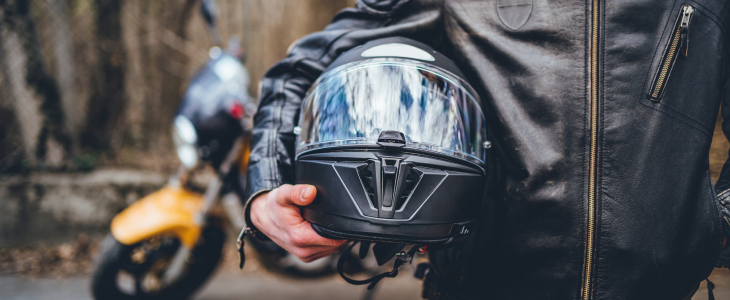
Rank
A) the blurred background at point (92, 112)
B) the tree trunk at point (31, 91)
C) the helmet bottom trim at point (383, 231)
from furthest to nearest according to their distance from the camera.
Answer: the tree trunk at point (31, 91) < the blurred background at point (92, 112) < the helmet bottom trim at point (383, 231)

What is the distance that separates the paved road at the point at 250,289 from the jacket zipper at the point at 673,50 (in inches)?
72.6

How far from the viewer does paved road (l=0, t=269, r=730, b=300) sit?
7.23 feet

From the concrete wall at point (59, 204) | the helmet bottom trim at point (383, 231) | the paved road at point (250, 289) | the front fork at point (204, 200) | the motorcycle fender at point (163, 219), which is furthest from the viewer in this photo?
the concrete wall at point (59, 204)

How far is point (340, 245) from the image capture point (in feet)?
2.65

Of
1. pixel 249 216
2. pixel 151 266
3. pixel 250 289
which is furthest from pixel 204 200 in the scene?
pixel 249 216

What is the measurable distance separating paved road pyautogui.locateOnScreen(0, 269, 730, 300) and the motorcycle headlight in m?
0.93

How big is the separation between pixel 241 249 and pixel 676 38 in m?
1.13

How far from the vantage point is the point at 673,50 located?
0.74 metres

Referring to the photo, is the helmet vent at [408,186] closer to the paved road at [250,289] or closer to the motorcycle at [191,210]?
the motorcycle at [191,210]

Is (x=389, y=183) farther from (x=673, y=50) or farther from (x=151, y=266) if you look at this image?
(x=151, y=266)

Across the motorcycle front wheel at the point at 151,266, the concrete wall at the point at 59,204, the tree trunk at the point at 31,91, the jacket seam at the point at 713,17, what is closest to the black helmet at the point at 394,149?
the jacket seam at the point at 713,17

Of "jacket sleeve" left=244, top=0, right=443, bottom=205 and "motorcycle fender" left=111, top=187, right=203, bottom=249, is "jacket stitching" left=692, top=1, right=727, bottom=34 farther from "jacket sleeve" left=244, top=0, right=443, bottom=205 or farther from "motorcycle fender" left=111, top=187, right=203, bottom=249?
"motorcycle fender" left=111, top=187, right=203, bottom=249

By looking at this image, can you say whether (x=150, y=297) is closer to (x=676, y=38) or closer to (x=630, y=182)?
(x=630, y=182)

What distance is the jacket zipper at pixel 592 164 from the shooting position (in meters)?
0.75
